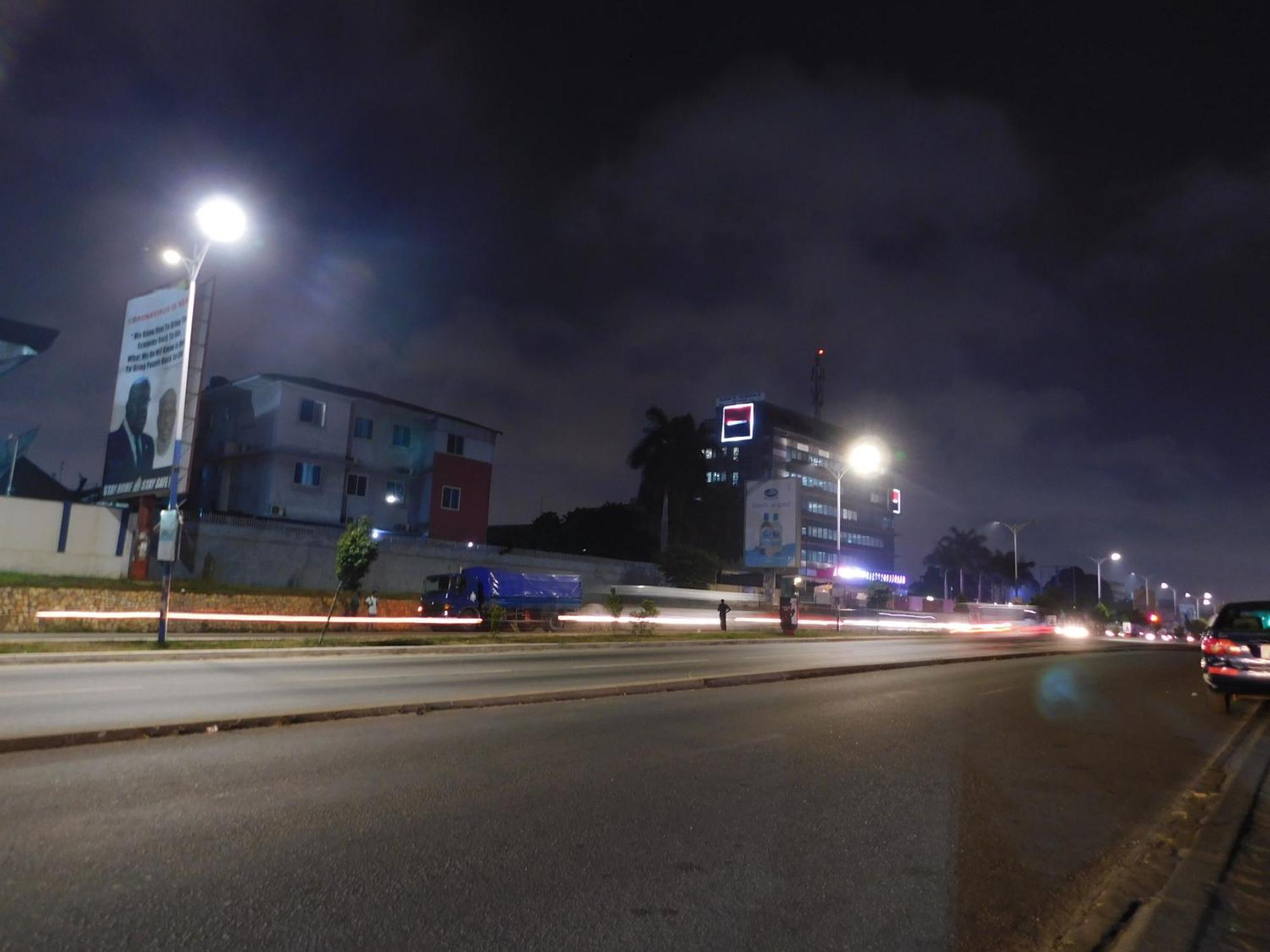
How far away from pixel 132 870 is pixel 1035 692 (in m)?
15.6

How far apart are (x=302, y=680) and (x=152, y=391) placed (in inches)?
621

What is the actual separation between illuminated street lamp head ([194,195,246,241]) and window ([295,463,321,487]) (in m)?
28.5

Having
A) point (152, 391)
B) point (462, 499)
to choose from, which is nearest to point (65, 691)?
point (152, 391)

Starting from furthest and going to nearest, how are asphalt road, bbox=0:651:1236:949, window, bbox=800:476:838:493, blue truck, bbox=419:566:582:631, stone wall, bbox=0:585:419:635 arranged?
window, bbox=800:476:838:493 < blue truck, bbox=419:566:582:631 < stone wall, bbox=0:585:419:635 < asphalt road, bbox=0:651:1236:949

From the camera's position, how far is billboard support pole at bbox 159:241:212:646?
1962 centimetres

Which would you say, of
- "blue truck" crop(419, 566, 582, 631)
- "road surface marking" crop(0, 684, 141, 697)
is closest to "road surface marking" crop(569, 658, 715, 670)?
"road surface marking" crop(0, 684, 141, 697)

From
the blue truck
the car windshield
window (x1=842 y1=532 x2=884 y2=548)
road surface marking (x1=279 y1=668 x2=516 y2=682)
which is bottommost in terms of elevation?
road surface marking (x1=279 y1=668 x2=516 y2=682)

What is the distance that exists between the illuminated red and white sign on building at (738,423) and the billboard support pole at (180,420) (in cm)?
6372

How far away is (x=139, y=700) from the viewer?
11.2 m

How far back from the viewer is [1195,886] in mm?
5207

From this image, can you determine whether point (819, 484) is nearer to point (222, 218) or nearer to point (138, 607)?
point (138, 607)

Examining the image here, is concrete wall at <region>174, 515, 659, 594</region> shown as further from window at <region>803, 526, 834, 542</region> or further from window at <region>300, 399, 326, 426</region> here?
window at <region>803, 526, 834, 542</region>

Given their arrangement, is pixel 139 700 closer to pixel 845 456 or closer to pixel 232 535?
pixel 232 535

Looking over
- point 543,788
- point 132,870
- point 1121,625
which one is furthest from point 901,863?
point 1121,625
